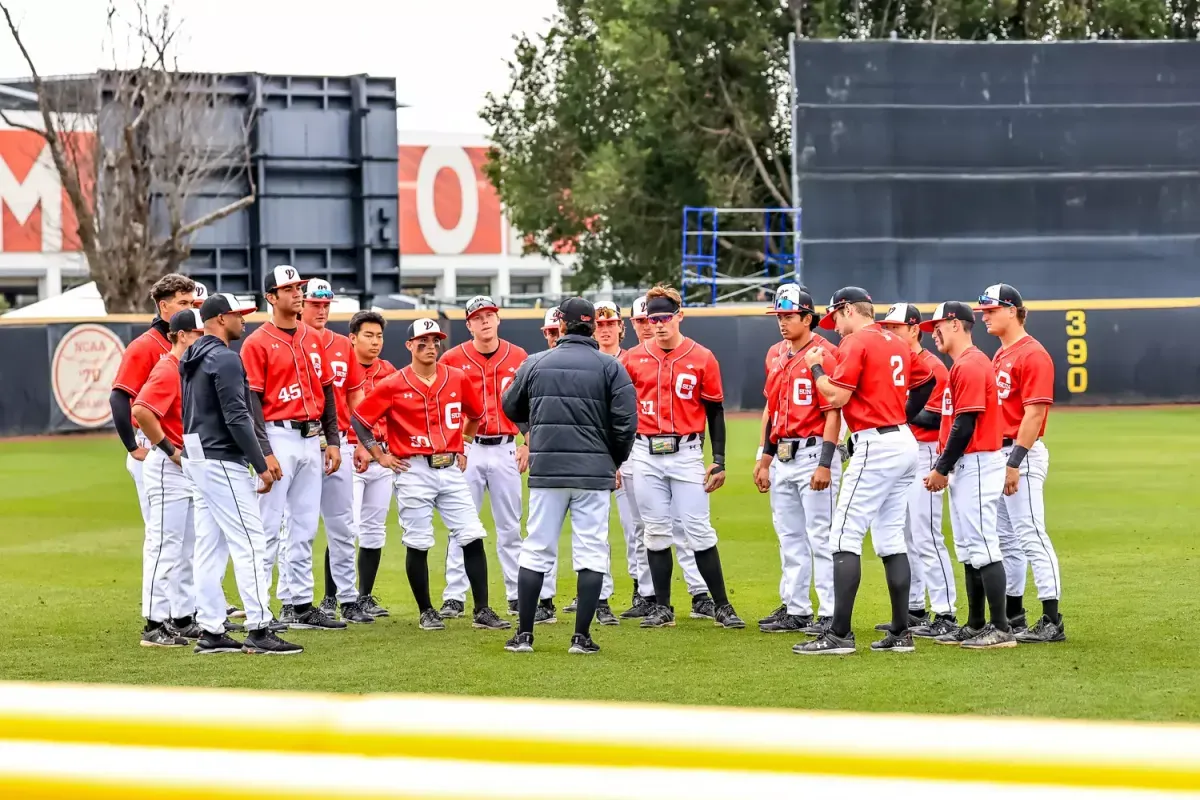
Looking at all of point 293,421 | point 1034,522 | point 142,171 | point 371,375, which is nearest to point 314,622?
point 293,421

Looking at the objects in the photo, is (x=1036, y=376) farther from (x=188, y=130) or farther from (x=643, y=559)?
(x=188, y=130)

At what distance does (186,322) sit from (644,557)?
3382 millimetres

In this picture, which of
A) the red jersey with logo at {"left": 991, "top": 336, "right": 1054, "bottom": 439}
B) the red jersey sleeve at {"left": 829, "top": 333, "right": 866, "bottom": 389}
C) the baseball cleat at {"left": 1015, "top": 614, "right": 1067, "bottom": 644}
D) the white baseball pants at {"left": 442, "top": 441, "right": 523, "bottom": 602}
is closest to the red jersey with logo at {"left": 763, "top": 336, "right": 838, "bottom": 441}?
the red jersey sleeve at {"left": 829, "top": 333, "right": 866, "bottom": 389}

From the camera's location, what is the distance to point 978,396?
27.2 ft

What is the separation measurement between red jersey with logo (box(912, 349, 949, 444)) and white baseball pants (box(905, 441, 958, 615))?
0.05 m

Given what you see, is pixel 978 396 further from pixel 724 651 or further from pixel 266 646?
pixel 266 646

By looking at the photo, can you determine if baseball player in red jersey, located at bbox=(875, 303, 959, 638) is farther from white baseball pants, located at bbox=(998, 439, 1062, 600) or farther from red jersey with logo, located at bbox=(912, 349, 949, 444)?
white baseball pants, located at bbox=(998, 439, 1062, 600)

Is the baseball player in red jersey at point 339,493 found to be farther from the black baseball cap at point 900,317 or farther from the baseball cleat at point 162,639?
the black baseball cap at point 900,317

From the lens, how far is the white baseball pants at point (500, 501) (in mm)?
9969

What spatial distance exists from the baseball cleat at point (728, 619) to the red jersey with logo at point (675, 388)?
3.66ft

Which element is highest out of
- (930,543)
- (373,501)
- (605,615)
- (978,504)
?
(978,504)

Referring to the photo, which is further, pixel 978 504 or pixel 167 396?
pixel 167 396

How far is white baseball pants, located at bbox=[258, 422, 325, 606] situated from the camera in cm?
919

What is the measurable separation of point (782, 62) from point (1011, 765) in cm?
3899
